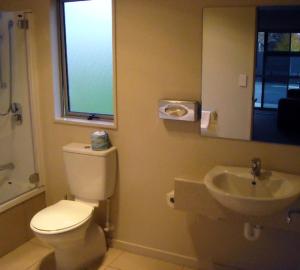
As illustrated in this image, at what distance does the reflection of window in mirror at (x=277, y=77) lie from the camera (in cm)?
219

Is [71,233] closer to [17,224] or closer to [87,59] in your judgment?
[17,224]

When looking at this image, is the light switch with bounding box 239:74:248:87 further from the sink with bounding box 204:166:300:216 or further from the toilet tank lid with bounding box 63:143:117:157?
the toilet tank lid with bounding box 63:143:117:157

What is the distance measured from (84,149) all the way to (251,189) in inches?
48.4

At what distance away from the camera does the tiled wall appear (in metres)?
2.90

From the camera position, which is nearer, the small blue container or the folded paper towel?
the folded paper towel

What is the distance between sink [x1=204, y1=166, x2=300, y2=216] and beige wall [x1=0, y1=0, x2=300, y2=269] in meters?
0.12

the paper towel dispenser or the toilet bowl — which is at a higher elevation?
the paper towel dispenser

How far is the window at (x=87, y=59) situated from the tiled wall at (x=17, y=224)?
801mm

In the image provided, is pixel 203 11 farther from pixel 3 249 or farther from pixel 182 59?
pixel 3 249

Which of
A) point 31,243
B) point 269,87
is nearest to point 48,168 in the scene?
point 31,243

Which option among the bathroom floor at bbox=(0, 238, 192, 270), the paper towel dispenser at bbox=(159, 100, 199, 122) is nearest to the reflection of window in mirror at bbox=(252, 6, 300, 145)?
the paper towel dispenser at bbox=(159, 100, 199, 122)

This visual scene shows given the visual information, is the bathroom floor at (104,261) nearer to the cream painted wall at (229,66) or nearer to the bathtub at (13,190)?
the bathtub at (13,190)

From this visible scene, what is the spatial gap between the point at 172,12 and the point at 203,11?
0.69 feet

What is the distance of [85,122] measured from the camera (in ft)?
9.55
